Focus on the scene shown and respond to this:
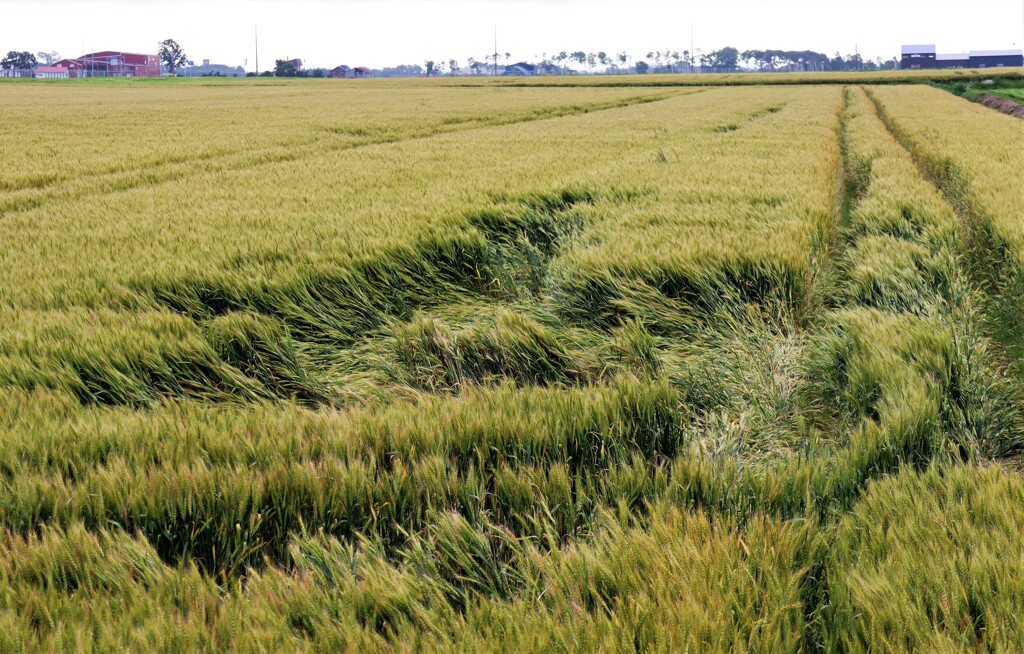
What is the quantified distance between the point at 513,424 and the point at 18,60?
176358mm

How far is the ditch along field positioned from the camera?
1264mm

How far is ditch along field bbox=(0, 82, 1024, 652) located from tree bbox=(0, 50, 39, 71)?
16964 cm

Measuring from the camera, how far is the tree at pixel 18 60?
139m

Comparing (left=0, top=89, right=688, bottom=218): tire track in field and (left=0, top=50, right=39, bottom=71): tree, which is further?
(left=0, top=50, right=39, bottom=71): tree

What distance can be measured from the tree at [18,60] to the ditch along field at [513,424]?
16964 centimetres

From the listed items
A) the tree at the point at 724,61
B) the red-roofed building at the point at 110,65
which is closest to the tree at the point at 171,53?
the red-roofed building at the point at 110,65

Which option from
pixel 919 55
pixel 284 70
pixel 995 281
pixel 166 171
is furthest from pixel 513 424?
pixel 919 55

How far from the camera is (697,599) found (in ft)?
4.02

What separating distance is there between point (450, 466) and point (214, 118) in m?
20.1

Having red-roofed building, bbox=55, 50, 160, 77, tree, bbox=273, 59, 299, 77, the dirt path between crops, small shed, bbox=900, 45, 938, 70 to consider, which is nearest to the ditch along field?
the dirt path between crops

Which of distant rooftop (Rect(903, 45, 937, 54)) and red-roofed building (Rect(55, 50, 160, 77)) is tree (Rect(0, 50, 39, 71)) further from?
distant rooftop (Rect(903, 45, 937, 54))

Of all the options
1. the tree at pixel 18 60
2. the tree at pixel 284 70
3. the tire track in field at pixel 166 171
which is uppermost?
the tree at pixel 18 60

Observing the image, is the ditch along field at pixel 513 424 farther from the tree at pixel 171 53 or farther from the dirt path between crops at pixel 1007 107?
the tree at pixel 171 53

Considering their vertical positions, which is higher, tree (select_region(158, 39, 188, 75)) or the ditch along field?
tree (select_region(158, 39, 188, 75))
